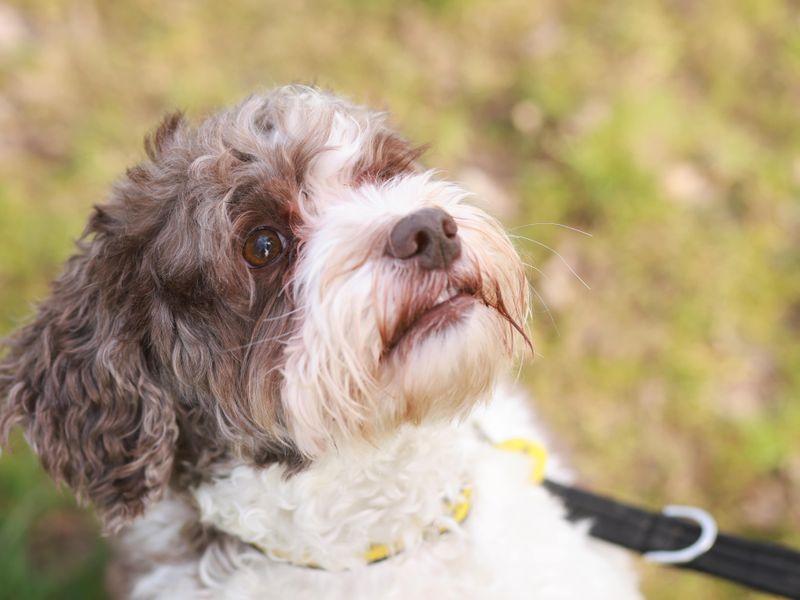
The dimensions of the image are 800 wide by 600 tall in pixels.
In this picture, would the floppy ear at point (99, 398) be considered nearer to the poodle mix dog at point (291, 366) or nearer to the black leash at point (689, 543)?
the poodle mix dog at point (291, 366)

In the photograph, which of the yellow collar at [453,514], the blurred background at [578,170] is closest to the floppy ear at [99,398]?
the yellow collar at [453,514]

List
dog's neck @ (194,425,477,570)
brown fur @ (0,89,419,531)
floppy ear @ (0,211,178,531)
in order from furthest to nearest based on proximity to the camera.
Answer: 1. dog's neck @ (194,425,477,570)
2. floppy ear @ (0,211,178,531)
3. brown fur @ (0,89,419,531)

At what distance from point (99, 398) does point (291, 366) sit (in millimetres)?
Result: 647

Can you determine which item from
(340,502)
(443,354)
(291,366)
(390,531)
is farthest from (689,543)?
(291,366)

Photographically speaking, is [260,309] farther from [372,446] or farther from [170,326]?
[372,446]

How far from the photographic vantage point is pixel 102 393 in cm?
250

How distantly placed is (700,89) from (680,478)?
7.57 feet

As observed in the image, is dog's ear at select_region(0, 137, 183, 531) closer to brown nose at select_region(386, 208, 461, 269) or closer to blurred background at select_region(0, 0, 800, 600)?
brown nose at select_region(386, 208, 461, 269)

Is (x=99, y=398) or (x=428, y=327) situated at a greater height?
(x=428, y=327)

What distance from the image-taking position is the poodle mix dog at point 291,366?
2197 mm

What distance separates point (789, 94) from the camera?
497cm

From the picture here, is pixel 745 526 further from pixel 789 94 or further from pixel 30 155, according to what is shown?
pixel 30 155

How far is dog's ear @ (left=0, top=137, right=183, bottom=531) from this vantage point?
8.04ft

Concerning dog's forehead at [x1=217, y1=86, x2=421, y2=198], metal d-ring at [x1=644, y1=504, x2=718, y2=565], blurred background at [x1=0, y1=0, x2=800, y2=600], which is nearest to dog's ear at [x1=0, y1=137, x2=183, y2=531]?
dog's forehead at [x1=217, y1=86, x2=421, y2=198]
